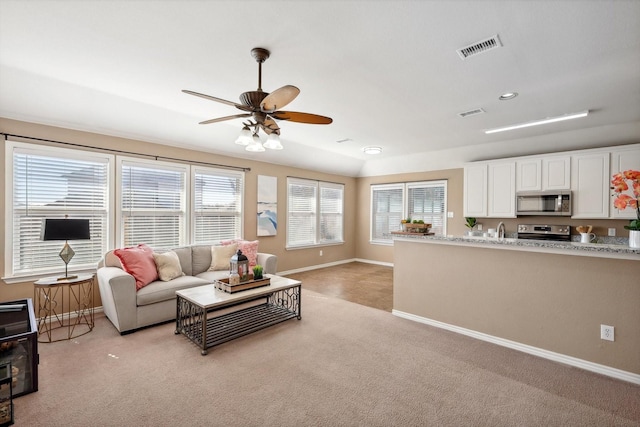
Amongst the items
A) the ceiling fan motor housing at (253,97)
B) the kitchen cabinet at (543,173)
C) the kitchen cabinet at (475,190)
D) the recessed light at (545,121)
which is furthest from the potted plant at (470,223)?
the ceiling fan motor housing at (253,97)

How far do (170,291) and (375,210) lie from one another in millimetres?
5470

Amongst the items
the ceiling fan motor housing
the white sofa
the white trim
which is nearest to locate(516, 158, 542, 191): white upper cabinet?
the white trim

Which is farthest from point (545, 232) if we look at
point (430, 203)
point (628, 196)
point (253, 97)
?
point (253, 97)

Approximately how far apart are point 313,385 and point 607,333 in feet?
8.41

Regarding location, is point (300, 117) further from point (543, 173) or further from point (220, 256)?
point (543, 173)

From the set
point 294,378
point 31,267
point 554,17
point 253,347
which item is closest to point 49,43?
point 31,267

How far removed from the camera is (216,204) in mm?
5133

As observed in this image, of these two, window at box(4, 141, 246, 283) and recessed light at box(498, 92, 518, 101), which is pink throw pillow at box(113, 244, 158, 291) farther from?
recessed light at box(498, 92, 518, 101)

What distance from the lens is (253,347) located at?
293cm

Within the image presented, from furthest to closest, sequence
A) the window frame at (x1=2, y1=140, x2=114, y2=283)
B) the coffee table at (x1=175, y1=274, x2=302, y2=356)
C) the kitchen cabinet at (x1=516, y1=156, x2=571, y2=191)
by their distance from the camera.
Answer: the kitchen cabinet at (x1=516, y1=156, x2=571, y2=191) < the window frame at (x1=2, y1=140, x2=114, y2=283) < the coffee table at (x1=175, y1=274, x2=302, y2=356)

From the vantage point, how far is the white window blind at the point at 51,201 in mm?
3307

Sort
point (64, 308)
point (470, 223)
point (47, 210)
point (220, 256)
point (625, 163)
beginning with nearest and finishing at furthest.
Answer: point (47, 210), point (64, 308), point (625, 163), point (220, 256), point (470, 223)

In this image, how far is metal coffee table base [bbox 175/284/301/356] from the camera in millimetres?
2957

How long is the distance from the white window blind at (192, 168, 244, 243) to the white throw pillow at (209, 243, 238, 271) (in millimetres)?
547
